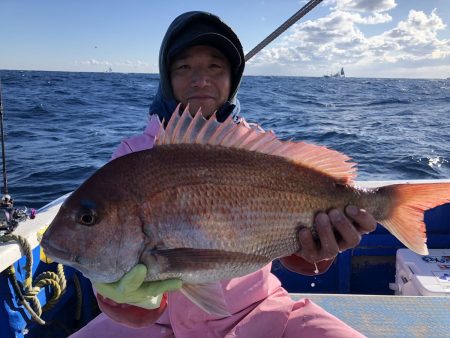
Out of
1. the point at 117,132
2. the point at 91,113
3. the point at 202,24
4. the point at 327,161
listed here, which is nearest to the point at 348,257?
the point at 327,161

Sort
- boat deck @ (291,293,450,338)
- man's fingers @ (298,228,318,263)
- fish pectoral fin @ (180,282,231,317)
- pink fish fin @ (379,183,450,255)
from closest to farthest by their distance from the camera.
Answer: fish pectoral fin @ (180,282,231,317), man's fingers @ (298,228,318,263), pink fish fin @ (379,183,450,255), boat deck @ (291,293,450,338)

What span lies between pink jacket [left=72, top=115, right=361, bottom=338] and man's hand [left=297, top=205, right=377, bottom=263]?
1.95 feet

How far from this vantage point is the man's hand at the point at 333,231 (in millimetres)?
1939

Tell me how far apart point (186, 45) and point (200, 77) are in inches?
8.6

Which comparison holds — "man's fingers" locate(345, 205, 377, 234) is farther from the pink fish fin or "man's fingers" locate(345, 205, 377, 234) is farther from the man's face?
the man's face

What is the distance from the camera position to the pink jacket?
93.4 inches

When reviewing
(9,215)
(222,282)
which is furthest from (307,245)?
(9,215)

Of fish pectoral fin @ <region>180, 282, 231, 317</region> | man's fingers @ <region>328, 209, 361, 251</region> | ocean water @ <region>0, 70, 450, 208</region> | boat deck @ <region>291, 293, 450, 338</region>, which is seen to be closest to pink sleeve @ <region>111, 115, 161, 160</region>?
fish pectoral fin @ <region>180, 282, 231, 317</region>

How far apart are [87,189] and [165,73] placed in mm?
1305

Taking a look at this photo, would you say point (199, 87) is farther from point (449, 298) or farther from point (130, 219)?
point (449, 298)

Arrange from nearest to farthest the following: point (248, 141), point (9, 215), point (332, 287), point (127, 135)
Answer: point (248, 141) → point (9, 215) → point (332, 287) → point (127, 135)

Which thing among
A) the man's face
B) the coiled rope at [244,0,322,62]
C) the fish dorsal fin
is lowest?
the fish dorsal fin

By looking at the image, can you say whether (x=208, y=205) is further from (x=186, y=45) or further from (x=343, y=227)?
(x=186, y=45)

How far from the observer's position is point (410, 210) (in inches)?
80.1
